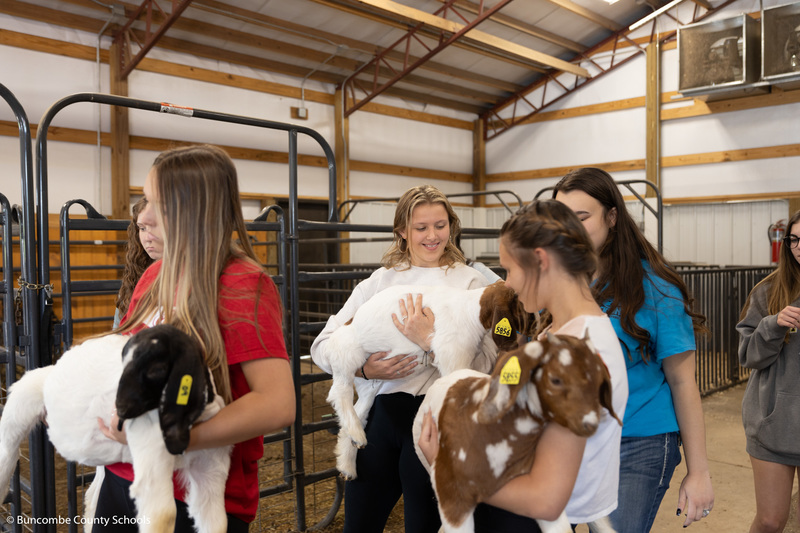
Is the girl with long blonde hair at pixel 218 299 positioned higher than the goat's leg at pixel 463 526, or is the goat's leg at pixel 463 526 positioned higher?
the girl with long blonde hair at pixel 218 299

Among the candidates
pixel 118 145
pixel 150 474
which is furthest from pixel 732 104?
pixel 150 474

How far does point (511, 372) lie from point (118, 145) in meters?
8.21

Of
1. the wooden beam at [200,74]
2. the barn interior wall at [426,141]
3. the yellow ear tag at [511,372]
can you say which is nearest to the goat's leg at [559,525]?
the yellow ear tag at [511,372]

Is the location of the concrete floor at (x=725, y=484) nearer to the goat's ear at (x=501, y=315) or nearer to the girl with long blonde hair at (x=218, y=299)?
the goat's ear at (x=501, y=315)

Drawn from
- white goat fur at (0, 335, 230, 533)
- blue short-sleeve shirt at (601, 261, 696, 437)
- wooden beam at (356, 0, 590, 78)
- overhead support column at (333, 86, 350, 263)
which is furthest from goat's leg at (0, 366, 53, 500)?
overhead support column at (333, 86, 350, 263)

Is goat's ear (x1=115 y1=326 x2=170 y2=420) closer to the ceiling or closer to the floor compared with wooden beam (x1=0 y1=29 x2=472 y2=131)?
closer to the floor

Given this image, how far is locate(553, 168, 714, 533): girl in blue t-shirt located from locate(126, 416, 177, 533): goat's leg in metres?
1.11

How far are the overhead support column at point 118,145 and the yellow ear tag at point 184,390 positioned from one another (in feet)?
25.3

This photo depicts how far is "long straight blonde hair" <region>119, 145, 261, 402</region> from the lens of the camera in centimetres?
120

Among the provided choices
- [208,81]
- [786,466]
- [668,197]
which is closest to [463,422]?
[786,466]

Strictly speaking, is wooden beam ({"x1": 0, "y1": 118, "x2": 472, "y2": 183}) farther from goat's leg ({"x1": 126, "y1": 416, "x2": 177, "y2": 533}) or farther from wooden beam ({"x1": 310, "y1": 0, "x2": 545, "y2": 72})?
goat's leg ({"x1": 126, "y1": 416, "x2": 177, "y2": 533})

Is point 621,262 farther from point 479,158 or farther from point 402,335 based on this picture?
point 479,158

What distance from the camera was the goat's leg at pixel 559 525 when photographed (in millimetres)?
1266

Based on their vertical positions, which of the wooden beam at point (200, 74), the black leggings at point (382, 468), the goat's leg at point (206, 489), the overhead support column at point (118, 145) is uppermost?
the wooden beam at point (200, 74)
